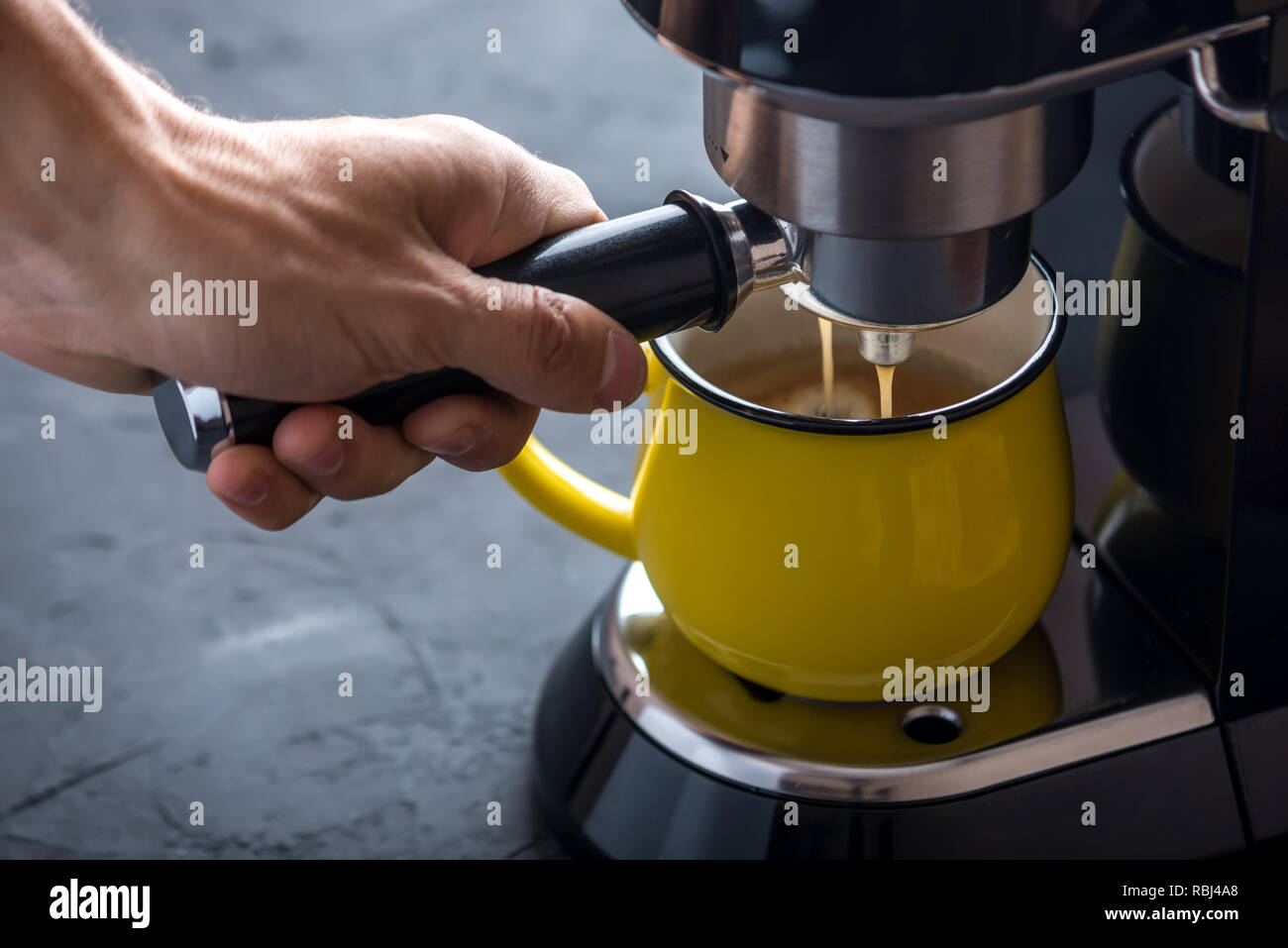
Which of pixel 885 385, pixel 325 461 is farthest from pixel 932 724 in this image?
pixel 325 461

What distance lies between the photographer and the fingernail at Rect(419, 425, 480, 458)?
436mm

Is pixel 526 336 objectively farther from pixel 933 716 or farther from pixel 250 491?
pixel 933 716

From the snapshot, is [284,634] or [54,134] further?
[284,634]

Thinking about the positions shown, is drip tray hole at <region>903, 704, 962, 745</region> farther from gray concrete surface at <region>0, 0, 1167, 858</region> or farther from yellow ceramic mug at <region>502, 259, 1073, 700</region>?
gray concrete surface at <region>0, 0, 1167, 858</region>

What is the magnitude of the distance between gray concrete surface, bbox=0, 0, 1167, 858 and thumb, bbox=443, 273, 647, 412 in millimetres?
187

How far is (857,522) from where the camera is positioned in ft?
1.45

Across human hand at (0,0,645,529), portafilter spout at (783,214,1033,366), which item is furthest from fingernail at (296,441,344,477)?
portafilter spout at (783,214,1033,366)

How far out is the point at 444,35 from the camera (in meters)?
0.96

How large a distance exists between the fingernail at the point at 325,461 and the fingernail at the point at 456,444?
0.03 metres

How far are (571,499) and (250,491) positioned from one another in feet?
0.40

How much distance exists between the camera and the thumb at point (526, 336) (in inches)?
15.9

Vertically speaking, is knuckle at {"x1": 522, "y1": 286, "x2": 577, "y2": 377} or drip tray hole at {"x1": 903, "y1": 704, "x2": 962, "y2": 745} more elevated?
knuckle at {"x1": 522, "y1": 286, "x2": 577, "y2": 377}
